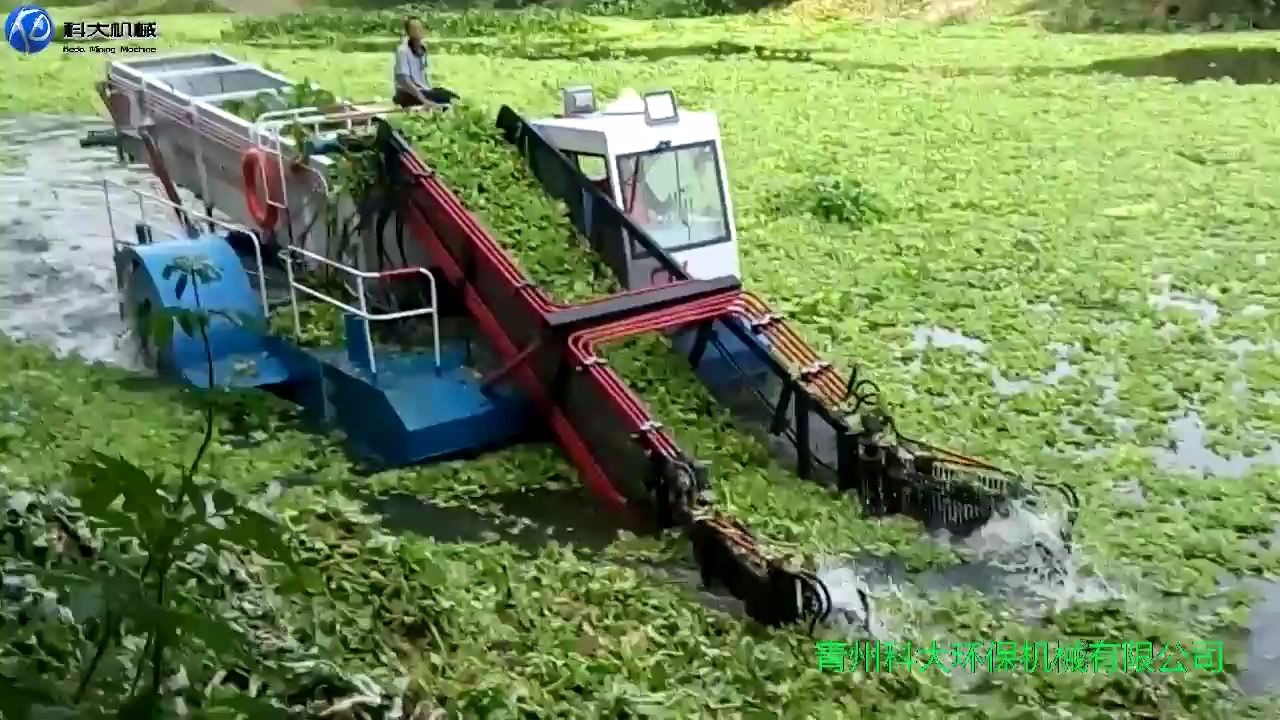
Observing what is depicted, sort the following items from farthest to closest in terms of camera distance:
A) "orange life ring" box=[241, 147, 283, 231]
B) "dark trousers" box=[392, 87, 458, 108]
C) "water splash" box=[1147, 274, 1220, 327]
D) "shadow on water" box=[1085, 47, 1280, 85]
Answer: "shadow on water" box=[1085, 47, 1280, 85] → "water splash" box=[1147, 274, 1220, 327] → "dark trousers" box=[392, 87, 458, 108] → "orange life ring" box=[241, 147, 283, 231]

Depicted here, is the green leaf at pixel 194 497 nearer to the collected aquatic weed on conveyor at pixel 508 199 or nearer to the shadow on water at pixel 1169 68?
the collected aquatic weed on conveyor at pixel 508 199

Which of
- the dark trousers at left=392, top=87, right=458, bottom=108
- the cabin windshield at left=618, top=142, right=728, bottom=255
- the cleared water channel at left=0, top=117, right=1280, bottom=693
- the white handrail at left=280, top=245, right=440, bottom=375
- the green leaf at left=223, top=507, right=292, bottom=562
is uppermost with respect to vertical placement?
the dark trousers at left=392, top=87, right=458, bottom=108

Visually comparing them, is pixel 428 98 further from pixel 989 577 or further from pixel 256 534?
pixel 256 534

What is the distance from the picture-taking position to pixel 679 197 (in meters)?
6.77

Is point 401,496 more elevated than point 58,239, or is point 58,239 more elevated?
point 58,239

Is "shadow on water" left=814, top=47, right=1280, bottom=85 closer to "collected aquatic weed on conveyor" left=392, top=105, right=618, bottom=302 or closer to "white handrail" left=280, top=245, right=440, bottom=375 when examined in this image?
"collected aquatic weed on conveyor" left=392, top=105, right=618, bottom=302

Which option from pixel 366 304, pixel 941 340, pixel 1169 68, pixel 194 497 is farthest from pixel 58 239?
pixel 1169 68

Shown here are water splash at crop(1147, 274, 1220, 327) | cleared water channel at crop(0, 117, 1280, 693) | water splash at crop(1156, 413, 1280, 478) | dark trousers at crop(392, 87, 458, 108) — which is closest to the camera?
cleared water channel at crop(0, 117, 1280, 693)

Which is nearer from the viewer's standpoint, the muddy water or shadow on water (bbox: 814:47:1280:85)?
the muddy water

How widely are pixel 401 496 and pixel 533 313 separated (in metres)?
0.92

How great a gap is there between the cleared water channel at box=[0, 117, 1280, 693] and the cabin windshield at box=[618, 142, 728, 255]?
1.33 metres

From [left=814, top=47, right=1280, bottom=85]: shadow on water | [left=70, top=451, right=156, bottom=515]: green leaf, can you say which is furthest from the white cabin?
[left=814, top=47, right=1280, bottom=85]: shadow on water

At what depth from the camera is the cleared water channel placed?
4746 mm

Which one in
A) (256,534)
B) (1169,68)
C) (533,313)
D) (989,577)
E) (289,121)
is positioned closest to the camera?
(256,534)
